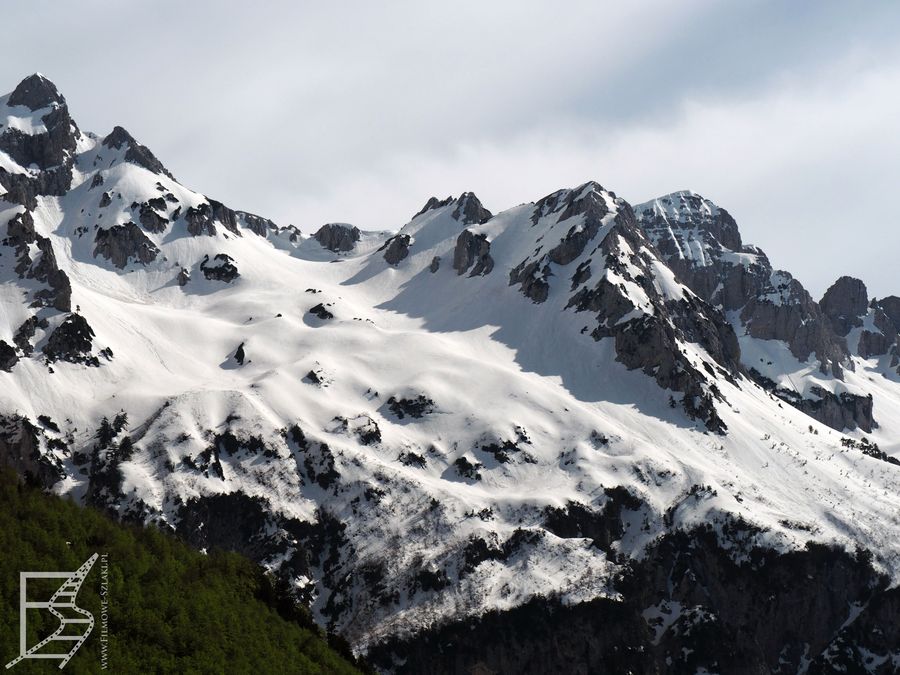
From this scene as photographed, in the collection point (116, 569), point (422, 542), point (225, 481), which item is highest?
point (225, 481)

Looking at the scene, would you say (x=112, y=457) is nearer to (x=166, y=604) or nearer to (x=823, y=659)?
(x=166, y=604)

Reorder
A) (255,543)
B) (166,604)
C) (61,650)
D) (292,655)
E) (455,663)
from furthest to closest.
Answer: (255,543), (455,663), (292,655), (166,604), (61,650)

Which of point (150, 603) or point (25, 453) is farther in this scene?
point (25, 453)

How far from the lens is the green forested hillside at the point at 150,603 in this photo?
325 ft

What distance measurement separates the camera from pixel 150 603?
108188 mm

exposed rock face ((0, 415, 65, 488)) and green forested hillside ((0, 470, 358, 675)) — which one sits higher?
exposed rock face ((0, 415, 65, 488))

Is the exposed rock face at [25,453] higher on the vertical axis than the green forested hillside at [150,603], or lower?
higher

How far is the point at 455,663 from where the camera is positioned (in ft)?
579

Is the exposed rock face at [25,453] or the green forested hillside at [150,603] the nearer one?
the green forested hillside at [150,603]

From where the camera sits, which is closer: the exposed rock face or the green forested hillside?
the green forested hillside

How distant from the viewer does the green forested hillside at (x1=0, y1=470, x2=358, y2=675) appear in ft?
325

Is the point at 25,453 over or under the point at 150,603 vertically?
over

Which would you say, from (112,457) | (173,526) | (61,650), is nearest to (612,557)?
(173,526)

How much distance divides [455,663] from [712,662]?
44892mm
